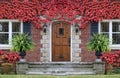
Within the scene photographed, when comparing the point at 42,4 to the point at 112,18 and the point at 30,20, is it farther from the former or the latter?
the point at 112,18

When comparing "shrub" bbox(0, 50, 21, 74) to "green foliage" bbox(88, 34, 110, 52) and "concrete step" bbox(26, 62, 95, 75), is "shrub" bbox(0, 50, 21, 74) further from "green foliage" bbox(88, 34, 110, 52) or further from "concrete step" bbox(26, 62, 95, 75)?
"green foliage" bbox(88, 34, 110, 52)

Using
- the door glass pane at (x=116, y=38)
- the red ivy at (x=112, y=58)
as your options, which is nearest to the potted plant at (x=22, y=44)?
the red ivy at (x=112, y=58)

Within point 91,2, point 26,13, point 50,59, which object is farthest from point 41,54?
point 91,2

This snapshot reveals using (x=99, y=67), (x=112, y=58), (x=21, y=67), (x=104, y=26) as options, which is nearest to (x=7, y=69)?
(x=21, y=67)

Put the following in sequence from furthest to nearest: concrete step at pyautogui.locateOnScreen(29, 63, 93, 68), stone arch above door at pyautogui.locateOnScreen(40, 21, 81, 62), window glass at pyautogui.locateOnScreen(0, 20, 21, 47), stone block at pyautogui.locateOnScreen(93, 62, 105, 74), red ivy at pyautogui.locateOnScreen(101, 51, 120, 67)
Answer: window glass at pyautogui.locateOnScreen(0, 20, 21, 47)
stone arch above door at pyautogui.locateOnScreen(40, 21, 81, 62)
red ivy at pyautogui.locateOnScreen(101, 51, 120, 67)
concrete step at pyautogui.locateOnScreen(29, 63, 93, 68)
stone block at pyautogui.locateOnScreen(93, 62, 105, 74)

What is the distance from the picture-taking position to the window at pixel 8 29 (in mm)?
25922

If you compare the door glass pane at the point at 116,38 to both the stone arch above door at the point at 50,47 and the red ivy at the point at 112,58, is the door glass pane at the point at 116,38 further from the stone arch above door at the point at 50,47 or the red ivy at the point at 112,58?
the stone arch above door at the point at 50,47

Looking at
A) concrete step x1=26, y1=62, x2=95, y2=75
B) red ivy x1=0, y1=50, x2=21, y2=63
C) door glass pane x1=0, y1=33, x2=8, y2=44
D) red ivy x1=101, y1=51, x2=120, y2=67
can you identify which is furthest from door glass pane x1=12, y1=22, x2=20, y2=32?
red ivy x1=101, y1=51, x2=120, y2=67

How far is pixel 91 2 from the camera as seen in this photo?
84.8ft

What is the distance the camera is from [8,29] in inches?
1024

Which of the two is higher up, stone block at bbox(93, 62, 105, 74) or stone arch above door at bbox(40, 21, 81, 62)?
stone arch above door at bbox(40, 21, 81, 62)

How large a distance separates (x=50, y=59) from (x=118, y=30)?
4176 millimetres

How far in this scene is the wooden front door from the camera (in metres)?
25.9

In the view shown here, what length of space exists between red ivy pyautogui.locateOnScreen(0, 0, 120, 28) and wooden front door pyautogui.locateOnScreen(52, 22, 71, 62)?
504 millimetres
